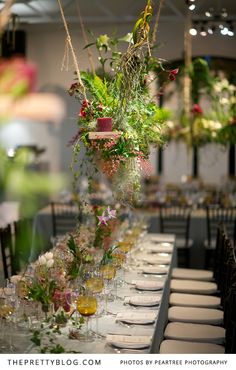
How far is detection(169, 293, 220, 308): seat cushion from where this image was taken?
19.1 feet

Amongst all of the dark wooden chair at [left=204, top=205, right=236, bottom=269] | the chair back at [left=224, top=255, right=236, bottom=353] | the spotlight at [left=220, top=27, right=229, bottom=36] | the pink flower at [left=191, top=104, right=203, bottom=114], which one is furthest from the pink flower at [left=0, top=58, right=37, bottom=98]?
the chair back at [left=224, top=255, right=236, bottom=353]

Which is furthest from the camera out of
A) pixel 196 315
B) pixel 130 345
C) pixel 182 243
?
pixel 182 243

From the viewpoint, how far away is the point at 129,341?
400cm

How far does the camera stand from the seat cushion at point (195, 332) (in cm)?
499

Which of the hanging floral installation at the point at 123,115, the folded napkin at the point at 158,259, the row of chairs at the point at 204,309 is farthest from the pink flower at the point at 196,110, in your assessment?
the hanging floral installation at the point at 123,115

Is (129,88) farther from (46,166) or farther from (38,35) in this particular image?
(46,166)

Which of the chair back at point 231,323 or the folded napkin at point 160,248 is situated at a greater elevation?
the folded napkin at point 160,248

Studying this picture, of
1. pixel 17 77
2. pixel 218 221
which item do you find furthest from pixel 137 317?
pixel 17 77

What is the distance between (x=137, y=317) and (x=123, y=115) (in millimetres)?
1331

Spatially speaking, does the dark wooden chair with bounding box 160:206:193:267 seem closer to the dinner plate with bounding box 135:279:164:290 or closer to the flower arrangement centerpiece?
the dinner plate with bounding box 135:279:164:290

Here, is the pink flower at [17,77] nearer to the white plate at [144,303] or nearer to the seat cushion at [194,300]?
the seat cushion at [194,300]

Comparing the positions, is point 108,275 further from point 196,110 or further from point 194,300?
point 196,110

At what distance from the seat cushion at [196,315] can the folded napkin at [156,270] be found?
0.87ft

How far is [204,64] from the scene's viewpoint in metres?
9.78
